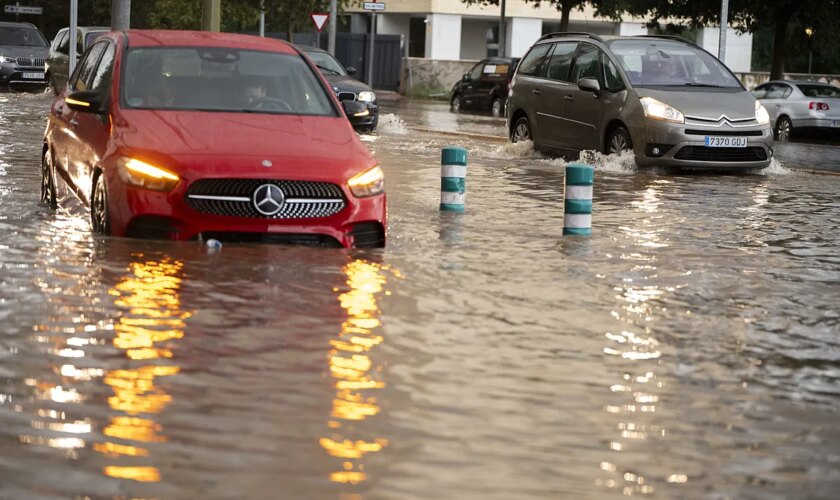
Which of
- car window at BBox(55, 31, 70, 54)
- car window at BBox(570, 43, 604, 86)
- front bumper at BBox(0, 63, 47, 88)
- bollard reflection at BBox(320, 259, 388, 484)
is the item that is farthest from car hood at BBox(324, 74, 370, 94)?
bollard reflection at BBox(320, 259, 388, 484)

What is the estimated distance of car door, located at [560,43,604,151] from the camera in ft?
69.6

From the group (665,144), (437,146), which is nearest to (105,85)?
A: (665,144)

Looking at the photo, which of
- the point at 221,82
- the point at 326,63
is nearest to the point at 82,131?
the point at 221,82

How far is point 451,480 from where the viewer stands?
17.6 feet

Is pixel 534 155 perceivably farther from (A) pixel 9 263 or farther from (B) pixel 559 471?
(B) pixel 559 471

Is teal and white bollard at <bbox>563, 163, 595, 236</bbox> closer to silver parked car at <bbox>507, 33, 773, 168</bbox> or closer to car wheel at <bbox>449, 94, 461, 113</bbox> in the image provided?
silver parked car at <bbox>507, 33, 773, 168</bbox>

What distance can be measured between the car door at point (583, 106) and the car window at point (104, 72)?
32.3ft

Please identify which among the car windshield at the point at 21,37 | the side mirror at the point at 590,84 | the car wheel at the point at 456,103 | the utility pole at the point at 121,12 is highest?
the utility pole at the point at 121,12

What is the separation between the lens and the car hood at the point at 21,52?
40.5m

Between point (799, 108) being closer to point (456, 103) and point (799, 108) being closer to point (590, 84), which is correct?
point (456, 103)

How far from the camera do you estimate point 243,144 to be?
1041 centimetres

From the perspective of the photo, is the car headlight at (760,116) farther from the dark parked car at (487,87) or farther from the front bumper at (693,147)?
the dark parked car at (487,87)

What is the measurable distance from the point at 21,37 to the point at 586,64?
930 inches

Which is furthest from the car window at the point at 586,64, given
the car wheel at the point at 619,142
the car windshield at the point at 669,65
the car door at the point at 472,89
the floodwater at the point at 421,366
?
the car door at the point at 472,89
